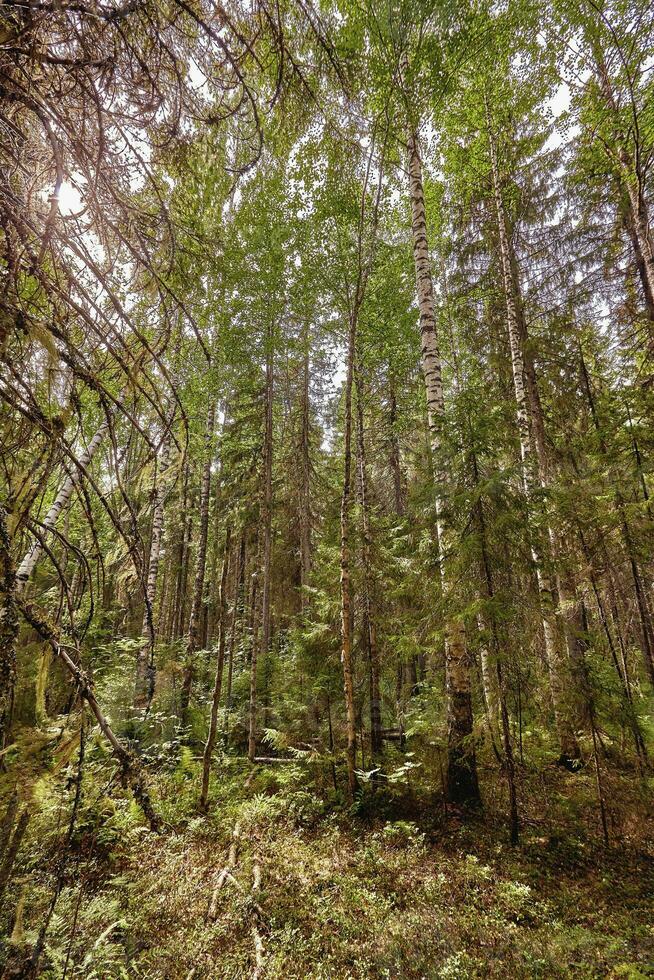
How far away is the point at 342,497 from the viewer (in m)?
8.42

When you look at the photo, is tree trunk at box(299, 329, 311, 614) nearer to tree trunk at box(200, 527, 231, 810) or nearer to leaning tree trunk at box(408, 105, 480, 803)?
tree trunk at box(200, 527, 231, 810)

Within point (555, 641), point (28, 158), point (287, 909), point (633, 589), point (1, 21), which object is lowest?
point (287, 909)

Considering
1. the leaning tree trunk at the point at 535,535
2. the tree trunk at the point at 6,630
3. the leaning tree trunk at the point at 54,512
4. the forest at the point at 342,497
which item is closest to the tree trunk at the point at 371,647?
the forest at the point at 342,497

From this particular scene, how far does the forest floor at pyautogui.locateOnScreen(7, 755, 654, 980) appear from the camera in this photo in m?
3.61

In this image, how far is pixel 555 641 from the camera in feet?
20.3

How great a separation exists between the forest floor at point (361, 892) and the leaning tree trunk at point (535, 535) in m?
1.11

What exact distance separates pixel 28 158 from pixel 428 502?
565 cm

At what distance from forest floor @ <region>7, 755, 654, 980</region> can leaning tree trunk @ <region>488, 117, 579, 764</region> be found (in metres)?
1.11

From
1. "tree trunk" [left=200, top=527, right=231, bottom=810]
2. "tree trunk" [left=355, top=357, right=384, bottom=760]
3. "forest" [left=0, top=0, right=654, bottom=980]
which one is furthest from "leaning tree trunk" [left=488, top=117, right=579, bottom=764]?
"tree trunk" [left=200, top=527, right=231, bottom=810]

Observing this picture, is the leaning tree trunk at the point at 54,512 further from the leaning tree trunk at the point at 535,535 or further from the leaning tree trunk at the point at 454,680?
the leaning tree trunk at the point at 535,535

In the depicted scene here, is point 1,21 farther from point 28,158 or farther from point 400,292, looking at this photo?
point 400,292

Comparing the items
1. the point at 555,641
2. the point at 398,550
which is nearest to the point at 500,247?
the point at 398,550

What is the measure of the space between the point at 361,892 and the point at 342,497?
5.83 meters

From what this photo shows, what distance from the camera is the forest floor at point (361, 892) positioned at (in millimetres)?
3611
